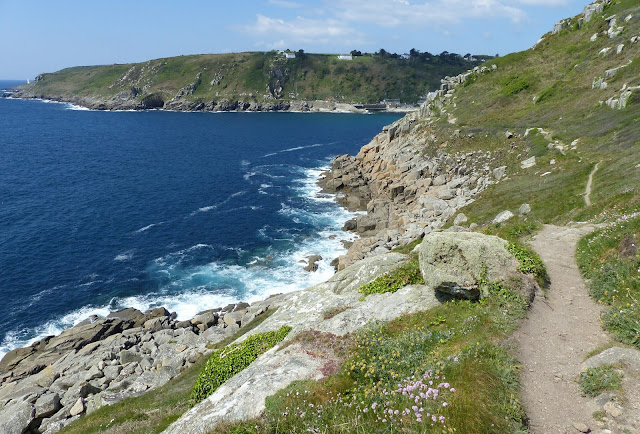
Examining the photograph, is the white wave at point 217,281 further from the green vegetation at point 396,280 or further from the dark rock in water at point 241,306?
the green vegetation at point 396,280

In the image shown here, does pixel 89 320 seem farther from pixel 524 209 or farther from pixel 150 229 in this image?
pixel 524 209

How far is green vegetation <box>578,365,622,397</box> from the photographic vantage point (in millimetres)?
11172

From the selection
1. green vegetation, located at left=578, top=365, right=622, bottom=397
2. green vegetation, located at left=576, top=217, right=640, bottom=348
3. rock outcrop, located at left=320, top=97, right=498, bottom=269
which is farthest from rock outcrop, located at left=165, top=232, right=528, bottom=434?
rock outcrop, located at left=320, top=97, right=498, bottom=269

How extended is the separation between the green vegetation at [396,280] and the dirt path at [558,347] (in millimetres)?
5943

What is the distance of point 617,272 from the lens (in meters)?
16.8

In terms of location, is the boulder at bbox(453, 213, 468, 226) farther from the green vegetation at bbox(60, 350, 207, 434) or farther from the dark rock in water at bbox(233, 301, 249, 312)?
the green vegetation at bbox(60, 350, 207, 434)

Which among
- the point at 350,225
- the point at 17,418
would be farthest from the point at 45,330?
the point at 350,225

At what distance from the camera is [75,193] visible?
87062 mm

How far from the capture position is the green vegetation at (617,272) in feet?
46.1

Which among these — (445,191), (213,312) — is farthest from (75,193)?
(445,191)

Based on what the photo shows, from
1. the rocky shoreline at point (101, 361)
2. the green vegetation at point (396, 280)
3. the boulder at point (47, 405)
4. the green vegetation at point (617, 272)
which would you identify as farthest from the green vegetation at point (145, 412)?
the green vegetation at point (617, 272)

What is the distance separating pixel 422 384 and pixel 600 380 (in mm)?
5228

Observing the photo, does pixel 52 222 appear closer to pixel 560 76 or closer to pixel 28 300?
pixel 28 300

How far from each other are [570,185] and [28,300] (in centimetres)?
6524
